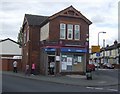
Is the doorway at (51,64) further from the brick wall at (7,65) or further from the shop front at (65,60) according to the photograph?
the brick wall at (7,65)

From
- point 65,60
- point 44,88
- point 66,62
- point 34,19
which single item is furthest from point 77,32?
A: point 44,88

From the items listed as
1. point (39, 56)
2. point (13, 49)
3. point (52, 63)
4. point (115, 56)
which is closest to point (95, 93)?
point (52, 63)

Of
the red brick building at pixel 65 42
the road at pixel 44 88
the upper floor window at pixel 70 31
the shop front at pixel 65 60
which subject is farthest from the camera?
the upper floor window at pixel 70 31

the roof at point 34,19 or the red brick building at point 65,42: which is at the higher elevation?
the roof at point 34,19

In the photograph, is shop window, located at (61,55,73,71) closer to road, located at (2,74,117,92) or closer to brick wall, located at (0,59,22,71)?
road, located at (2,74,117,92)

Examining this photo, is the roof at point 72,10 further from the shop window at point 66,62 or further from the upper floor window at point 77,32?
the shop window at point 66,62

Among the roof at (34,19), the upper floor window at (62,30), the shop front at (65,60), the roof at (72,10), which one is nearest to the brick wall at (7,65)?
the roof at (34,19)

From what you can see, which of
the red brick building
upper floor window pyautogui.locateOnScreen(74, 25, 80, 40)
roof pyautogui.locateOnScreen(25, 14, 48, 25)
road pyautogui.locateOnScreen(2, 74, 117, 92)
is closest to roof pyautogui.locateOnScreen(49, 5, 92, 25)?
the red brick building

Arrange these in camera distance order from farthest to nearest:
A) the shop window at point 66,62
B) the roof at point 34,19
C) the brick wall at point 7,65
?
1. the brick wall at point 7,65
2. the roof at point 34,19
3. the shop window at point 66,62

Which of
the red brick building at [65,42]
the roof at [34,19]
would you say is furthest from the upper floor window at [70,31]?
the roof at [34,19]

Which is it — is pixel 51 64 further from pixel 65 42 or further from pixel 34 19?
pixel 34 19

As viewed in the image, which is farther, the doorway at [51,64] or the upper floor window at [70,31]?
the upper floor window at [70,31]

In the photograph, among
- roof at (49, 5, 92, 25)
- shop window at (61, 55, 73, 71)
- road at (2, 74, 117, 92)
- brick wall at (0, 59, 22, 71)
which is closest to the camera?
road at (2, 74, 117, 92)

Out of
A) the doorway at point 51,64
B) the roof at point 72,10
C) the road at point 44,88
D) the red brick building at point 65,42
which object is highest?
the roof at point 72,10
